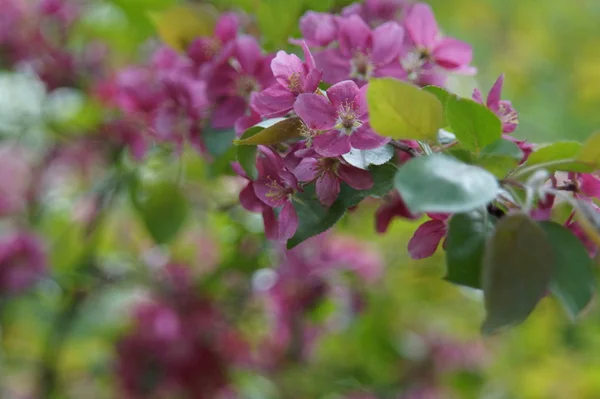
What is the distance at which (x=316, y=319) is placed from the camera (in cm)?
130

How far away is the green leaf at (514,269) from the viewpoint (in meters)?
0.43

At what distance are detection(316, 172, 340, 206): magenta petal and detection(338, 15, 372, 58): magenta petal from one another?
17cm

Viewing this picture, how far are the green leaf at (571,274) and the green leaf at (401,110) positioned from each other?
11 centimetres

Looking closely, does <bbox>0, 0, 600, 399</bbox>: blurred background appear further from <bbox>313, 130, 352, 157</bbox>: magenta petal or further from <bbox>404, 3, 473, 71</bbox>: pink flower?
<bbox>313, 130, 352, 157</bbox>: magenta petal

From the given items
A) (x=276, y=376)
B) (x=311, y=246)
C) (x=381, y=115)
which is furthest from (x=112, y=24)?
(x=381, y=115)

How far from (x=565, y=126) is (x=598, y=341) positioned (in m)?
→ 0.60

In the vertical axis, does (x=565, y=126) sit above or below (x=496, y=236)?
below

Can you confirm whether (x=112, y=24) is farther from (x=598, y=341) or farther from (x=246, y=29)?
(x=598, y=341)

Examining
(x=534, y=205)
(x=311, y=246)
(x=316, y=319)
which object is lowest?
(x=316, y=319)

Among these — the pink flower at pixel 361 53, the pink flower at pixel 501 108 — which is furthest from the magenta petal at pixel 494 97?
the pink flower at pixel 361 53

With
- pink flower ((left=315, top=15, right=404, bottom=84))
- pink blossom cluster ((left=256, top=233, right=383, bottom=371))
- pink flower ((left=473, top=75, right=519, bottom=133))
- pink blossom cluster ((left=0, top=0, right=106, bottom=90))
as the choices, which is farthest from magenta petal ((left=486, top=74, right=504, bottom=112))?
pink blossom cluster ((left=0, top=0, right=106, bottom=90))

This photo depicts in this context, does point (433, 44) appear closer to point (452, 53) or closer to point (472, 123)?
point (452, 53)

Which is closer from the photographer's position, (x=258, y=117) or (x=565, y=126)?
(x=258, y=117)

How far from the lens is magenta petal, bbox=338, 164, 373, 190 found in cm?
53
